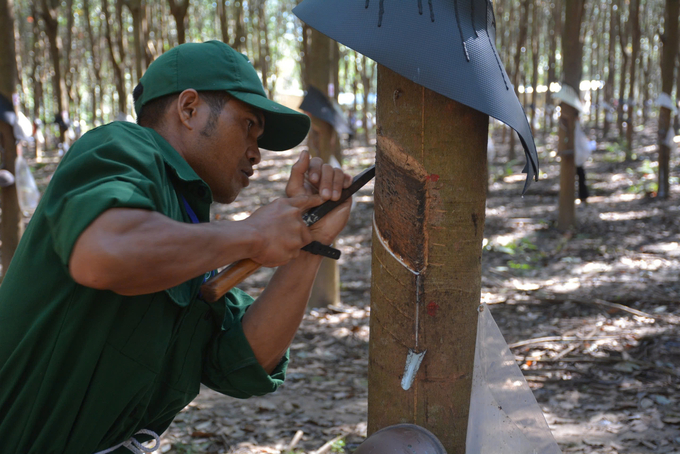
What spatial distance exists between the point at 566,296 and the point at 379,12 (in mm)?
4584

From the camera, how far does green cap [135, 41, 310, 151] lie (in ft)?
5.26

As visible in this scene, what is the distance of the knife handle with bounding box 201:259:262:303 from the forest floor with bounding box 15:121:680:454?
1817 millimetres

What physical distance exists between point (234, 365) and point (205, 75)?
81 centimetres

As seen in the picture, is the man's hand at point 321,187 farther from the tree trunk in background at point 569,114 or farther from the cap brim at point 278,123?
the tree trunk in background at point 569,114

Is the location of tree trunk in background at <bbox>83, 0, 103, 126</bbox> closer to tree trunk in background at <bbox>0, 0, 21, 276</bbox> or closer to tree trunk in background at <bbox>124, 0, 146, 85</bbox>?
tree trunk in background at <bbox>124, 0, 146, 85</bbox>

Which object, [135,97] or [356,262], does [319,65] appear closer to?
[356,262]

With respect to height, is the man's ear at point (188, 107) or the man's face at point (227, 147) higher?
the man's ear at point (188, 107)

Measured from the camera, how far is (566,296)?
5.46 metres

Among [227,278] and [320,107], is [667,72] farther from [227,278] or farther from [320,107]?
[227,278]

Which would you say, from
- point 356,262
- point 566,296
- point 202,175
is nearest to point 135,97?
point 202,175

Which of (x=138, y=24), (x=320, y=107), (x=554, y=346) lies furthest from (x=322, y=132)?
(x=138, y=24)

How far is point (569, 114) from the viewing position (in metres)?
8.17

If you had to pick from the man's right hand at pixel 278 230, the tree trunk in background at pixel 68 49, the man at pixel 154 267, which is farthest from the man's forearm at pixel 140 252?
the tree trunk in background at pixel 68 49

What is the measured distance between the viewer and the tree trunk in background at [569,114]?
25.8ft
